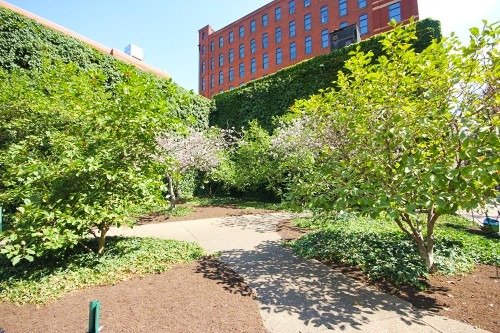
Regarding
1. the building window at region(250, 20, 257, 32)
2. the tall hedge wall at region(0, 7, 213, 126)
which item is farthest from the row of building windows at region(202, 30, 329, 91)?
the tall hedge wall at region(0, 7, 213, 126)

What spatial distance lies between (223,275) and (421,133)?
4.25 meters

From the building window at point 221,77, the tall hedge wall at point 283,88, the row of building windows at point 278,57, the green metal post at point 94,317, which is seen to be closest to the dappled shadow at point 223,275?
the green metal post at point 94,317

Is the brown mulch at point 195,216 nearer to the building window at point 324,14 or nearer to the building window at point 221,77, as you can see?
the building window at point 324,14

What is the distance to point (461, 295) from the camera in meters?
4.51

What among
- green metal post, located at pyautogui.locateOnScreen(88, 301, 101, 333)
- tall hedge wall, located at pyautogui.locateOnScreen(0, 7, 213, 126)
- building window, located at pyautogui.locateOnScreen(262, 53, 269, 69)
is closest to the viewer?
green metal post, located at pyautogui.locateOnScreen(88, 301, 101, 333)

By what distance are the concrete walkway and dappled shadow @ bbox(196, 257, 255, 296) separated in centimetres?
16

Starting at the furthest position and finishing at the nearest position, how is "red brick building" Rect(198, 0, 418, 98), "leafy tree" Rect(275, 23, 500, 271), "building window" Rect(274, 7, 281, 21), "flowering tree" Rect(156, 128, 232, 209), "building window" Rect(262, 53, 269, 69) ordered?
1. "building window" Rect(262, 53, 269, 69)
2. "building window" Rect(274, 7, 281, 21)
3. "red brick building" Rect(198, 0, 418, 98)
4. "flowering tree" Rect(156, 128, 232, 209)
5. "leafy tree" Rect(275, 23, 500, 271)

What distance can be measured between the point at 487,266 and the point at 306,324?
14.8 ft

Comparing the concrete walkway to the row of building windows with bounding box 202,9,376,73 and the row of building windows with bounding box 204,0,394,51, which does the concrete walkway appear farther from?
the row of building windows with bounding box 202,9,376,73

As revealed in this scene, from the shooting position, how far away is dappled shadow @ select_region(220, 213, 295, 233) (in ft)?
31.8

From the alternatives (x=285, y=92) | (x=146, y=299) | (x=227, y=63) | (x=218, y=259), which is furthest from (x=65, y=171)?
(x=227, y=63)

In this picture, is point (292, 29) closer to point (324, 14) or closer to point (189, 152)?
point (324, 14)

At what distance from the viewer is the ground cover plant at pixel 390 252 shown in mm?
5324

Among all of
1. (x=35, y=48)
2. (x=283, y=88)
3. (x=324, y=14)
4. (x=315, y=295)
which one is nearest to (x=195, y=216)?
(x=315, y=295)
